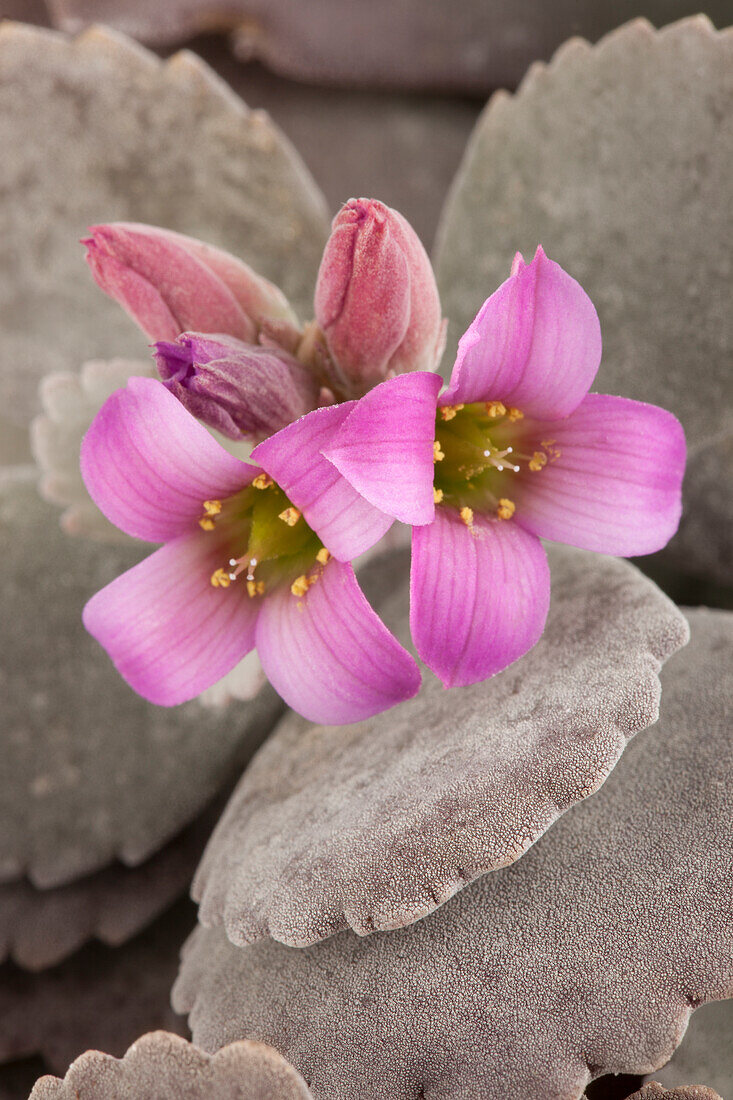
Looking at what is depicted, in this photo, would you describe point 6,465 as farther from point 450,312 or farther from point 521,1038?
point 521,1038

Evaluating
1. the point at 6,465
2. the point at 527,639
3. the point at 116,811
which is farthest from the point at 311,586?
the point at 6,465

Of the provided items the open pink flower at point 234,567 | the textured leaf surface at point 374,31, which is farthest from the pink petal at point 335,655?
the textured leaf surface at point 374,31

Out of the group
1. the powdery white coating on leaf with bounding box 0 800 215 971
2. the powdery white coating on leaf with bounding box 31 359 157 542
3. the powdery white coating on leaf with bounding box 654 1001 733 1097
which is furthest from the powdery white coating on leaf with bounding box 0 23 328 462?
the powdery white coating on leaf with bounding box 654 1001 733 1097

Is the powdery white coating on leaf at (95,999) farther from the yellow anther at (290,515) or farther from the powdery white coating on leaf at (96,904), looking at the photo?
the yellow anther at (290,515)

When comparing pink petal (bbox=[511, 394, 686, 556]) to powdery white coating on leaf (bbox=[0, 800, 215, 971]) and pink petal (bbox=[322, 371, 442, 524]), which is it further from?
powdery white coating on leaf (bbox=[0, 800, 215, 971])

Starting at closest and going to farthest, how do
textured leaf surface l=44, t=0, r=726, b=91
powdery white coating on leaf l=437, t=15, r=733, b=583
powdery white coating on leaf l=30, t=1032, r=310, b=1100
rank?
powdery white coating on leaf l=30, t=1032, r=310, b=1100, powdery white coating on leaf l=437, t=15, r=733, b=583, textured leaf surface l=44, t=0, r=726, b=91

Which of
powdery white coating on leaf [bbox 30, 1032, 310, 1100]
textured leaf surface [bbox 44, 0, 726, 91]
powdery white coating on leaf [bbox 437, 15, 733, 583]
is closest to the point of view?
powdery white coating on leaf [bbox 30, 1032, 310, 1100]
